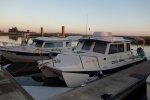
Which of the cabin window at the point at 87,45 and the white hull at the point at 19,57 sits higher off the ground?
the cabin window at the point at 87,45

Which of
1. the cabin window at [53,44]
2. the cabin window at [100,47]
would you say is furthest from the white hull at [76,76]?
the cabin window at [53,44]

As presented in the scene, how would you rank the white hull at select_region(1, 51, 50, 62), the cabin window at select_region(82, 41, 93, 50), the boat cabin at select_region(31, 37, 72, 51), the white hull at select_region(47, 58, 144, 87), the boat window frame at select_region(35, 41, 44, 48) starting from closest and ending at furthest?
the white hull at select_region(47, 58, 144, 87) → the cabin window at select_region(82, 41, 93, 50) → the white hull at select_region(1, 51, 50, 62) → the boat cabin at select_region(31, 37, 72, 51) → the boat window frame at select_region(35, 41, 44, 48)

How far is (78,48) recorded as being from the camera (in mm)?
10031

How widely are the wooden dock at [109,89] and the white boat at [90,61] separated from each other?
0.77 meters

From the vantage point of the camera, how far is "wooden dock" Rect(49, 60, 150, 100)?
5555 millimetres

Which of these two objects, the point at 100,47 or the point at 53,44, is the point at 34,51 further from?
the point at 100,47

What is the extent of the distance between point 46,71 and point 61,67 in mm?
1825

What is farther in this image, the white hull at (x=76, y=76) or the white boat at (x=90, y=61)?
the white boat at (x=90, y=61)

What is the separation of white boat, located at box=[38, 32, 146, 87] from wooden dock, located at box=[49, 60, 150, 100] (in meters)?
0.77

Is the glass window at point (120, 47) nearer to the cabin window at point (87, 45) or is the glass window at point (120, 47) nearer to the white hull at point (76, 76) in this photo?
the cabin window at point (87, 45)

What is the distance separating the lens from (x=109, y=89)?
20.7 feet

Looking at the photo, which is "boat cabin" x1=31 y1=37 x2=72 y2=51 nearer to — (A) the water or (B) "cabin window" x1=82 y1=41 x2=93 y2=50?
(A) the water

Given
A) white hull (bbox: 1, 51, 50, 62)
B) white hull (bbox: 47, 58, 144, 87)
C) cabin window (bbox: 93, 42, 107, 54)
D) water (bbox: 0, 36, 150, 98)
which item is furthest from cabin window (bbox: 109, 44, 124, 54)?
white hull (bbox: 1, 51, 50, 62)

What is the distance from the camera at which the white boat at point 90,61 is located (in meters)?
7.73
